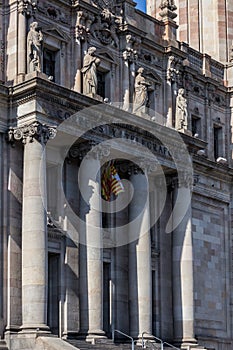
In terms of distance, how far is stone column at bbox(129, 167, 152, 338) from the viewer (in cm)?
4034

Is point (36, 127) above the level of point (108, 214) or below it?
above

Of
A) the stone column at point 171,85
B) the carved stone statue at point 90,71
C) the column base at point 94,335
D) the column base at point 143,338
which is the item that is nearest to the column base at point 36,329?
the column base at point 94,335

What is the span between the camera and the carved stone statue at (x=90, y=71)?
39812mm

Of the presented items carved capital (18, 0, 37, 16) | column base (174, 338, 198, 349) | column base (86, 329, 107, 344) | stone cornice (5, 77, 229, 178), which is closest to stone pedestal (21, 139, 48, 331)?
stone cornice (5, 77, 229, 178)

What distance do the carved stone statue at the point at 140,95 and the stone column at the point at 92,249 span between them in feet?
15.2

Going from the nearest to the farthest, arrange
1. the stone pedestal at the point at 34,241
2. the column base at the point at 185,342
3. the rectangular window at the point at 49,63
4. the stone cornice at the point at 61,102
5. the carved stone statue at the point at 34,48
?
1. the stone pedestal at the point at 34,241
2. the stone cornice at the point at 61,102
3. the carved stone statue at the point at 34,48
4. the rectangular window at the point at 49,63
5. the column base at the point at 185,342

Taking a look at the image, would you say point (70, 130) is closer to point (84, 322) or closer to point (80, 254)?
point (80, 254)

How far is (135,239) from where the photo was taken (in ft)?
136

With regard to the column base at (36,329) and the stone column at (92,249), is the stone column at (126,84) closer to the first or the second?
the stone column at (92,249)

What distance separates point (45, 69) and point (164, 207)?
9560mm

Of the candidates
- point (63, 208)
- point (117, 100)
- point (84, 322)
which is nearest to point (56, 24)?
point (117, 100)

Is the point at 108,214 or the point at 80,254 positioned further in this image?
the point at 108,214

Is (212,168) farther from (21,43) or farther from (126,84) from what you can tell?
(21,43)

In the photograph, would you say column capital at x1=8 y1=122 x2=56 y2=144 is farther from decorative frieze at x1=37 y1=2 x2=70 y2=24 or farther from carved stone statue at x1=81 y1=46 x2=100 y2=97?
decorative frieze at x1=37 y1=2 x2=70 y2=24
